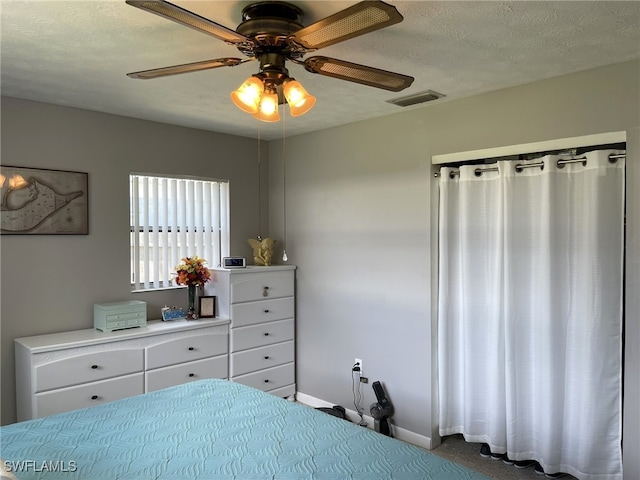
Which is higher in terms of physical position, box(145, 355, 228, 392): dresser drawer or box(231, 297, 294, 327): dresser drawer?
box(231, 297, 294, 327): dresser drawer

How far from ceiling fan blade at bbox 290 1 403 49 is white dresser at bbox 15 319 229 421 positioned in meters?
2.56

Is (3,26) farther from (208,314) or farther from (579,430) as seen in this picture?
(579,430)

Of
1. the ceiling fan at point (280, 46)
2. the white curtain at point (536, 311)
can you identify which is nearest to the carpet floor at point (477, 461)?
the white curtain at point (536, 311)

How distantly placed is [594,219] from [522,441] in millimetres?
1542

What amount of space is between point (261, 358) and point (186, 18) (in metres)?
3.31

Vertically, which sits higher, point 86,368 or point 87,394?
point 86,368

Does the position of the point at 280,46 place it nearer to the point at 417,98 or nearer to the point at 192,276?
the point at 417,98

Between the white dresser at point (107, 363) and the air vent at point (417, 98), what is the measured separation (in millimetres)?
2249

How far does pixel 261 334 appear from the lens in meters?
4.31

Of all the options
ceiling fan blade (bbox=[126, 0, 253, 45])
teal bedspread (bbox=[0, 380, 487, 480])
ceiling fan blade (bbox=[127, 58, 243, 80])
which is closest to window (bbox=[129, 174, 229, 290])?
teal bedspread (bbox=[0, 380, 487, 480])

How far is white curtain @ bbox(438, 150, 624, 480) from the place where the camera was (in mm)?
2830

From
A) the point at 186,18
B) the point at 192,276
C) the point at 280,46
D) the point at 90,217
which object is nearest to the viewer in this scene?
the point at 186,18

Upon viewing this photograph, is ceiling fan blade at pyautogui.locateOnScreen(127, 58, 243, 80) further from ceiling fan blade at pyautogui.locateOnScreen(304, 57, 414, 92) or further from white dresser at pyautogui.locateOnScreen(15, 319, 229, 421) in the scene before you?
A: white dresser at pyautogui.locateOnScreen(15, 319, 229, 421)

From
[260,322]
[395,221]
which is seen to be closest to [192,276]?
[260,322]
